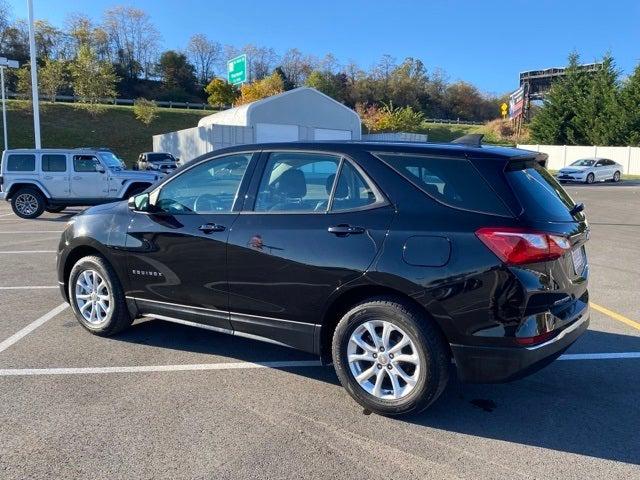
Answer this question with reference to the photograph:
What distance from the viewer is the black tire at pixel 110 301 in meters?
4.87

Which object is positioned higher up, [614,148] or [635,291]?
[614,148]

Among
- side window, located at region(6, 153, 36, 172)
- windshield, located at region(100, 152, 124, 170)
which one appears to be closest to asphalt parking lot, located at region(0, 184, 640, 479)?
windshield, located at region(100, 152, 124, 170)

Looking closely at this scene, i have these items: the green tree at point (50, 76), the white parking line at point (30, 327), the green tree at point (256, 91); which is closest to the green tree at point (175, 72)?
the green tree at point (256, 91)

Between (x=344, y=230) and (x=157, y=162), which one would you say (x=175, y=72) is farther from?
(x=344, y=230)

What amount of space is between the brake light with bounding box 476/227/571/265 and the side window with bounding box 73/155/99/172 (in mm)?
13997

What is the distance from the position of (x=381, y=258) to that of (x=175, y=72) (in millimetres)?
87441

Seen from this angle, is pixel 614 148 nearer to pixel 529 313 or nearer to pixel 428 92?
pixel 529 313

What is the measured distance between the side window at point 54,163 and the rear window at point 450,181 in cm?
1364

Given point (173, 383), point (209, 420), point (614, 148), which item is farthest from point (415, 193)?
point (614, 148)

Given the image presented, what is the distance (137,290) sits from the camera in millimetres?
4719

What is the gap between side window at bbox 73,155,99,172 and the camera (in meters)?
15.0

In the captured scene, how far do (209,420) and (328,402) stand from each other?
84 centimetres

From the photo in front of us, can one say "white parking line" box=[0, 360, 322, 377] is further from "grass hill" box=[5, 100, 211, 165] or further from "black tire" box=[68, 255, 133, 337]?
"grass hill" box=[5, 100, 211, 165]

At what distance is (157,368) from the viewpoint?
4387 mm
